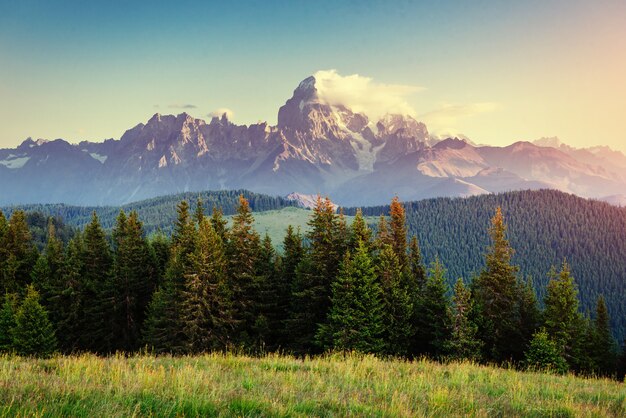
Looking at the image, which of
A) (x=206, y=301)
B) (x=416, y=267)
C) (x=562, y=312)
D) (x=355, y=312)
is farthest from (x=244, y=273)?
(x=562, y=312)

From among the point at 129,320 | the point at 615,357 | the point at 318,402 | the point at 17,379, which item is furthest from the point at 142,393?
the point at 615,357

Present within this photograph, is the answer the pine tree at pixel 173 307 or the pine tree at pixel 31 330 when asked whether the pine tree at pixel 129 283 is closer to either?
the pine tree at pixel 173 307

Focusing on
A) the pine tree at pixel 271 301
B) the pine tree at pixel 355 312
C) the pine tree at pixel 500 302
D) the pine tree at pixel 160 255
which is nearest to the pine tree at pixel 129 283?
the pine tree at pixel 160 255

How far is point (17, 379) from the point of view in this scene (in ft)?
26.9

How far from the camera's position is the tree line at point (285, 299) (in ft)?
114

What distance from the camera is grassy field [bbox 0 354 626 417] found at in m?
6.90

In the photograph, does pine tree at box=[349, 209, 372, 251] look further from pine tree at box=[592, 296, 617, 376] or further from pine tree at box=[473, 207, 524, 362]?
pine tree at box=[592, 296, 617, 376]

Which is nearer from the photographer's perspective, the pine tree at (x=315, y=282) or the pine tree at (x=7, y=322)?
the pine tree at (x=7, y=322)

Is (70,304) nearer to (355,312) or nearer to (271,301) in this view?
(271,301)

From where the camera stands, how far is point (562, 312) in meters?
39.8

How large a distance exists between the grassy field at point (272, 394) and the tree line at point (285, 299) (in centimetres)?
1961

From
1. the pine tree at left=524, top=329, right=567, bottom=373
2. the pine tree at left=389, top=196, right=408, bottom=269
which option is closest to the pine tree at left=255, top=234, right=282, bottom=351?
the pine tree at left=389, top=196, right=408, bottom=269

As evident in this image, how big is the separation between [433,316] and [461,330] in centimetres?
321

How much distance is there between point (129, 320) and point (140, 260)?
685 cm
